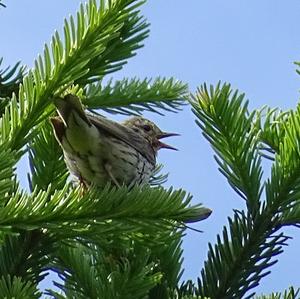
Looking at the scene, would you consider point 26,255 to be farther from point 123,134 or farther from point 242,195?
point 123,134

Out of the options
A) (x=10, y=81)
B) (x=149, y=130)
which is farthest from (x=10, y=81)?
(x=149, y=130)

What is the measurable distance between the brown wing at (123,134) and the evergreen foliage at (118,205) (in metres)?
0.65

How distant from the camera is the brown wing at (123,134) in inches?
110

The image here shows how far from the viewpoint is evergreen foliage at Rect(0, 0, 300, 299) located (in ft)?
4.96

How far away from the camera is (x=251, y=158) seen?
186 centimetres

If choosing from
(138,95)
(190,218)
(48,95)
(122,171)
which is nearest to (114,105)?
(138,95)

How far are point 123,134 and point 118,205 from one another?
1582 mm

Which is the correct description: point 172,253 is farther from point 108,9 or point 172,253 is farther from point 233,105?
point 108,9

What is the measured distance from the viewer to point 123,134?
3.12 metres

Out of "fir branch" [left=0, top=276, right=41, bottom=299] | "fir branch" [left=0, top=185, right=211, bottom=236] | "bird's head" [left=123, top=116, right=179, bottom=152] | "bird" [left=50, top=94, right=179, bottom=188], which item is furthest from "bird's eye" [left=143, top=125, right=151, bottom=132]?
"fir branch" [left=0, top=276, right=41, bottom=299]

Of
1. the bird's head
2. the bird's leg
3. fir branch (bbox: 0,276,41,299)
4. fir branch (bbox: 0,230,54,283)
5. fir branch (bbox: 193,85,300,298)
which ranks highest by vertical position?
the bird's head

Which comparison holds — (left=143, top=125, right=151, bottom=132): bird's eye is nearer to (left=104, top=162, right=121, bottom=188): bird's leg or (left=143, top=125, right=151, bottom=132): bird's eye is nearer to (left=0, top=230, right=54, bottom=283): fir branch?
(left=104, top=162, right=121, bottom=188): bird's leg

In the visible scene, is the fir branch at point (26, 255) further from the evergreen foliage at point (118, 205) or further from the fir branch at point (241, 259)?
the fir branch at point (241, 259)

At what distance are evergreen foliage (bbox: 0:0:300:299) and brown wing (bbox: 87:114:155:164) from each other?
65 centimetres
